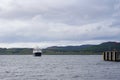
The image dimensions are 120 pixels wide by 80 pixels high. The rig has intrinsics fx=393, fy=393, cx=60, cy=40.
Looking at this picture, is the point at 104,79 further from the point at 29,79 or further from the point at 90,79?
the point at 29,79

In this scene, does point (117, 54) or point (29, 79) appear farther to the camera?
point (117, 54)

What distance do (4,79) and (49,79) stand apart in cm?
809

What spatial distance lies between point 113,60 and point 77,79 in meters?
96.9

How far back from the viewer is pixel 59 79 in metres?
67.8

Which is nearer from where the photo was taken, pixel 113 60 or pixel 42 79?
pixel 42 79

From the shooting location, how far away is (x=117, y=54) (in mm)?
156250

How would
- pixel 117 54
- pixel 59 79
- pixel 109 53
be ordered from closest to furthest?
1. pixel 59 79
2. pixel 117 54
3. pixel 109 53

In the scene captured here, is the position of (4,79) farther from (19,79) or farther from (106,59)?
(106,59)

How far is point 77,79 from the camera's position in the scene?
225ft

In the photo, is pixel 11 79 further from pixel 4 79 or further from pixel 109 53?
pixel 109 53

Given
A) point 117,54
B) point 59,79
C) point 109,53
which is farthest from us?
point 109,53

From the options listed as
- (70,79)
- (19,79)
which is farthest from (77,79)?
(19,79)

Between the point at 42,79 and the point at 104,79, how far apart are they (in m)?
10.8

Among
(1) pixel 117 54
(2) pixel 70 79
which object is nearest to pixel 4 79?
(2) pixel 70 79
